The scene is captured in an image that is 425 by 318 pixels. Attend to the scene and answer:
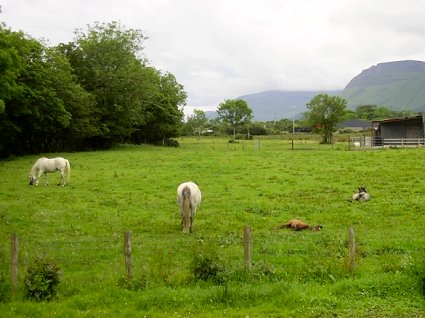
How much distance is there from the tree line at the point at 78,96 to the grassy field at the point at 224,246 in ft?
64.7

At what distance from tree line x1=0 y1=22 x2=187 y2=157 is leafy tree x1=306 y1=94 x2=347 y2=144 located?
1097 inches

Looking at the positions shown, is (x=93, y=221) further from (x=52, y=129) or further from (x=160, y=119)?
(x=160, y=119)

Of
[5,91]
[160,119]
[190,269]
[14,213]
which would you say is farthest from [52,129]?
[190,269]

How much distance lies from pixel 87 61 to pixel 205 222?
1999 inches

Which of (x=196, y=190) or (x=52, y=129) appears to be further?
(x=52, y=129)

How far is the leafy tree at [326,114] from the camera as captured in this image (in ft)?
301

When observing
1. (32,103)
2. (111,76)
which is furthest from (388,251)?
(111,76)

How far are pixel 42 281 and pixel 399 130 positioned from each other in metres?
61.5

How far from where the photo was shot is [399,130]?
6425 centimetres

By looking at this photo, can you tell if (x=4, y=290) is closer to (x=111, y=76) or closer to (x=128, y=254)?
(x=128, y=254)

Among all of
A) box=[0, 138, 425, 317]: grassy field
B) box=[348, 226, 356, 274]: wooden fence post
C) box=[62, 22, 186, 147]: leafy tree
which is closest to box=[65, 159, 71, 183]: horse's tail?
box=[0, 138, 425, 317]: grassy field

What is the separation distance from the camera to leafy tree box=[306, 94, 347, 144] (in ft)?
301

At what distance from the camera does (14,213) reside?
1986cm

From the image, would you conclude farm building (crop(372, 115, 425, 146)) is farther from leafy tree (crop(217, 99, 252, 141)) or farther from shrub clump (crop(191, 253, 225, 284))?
leafy tree (crop(217, 99, 252, 141))
